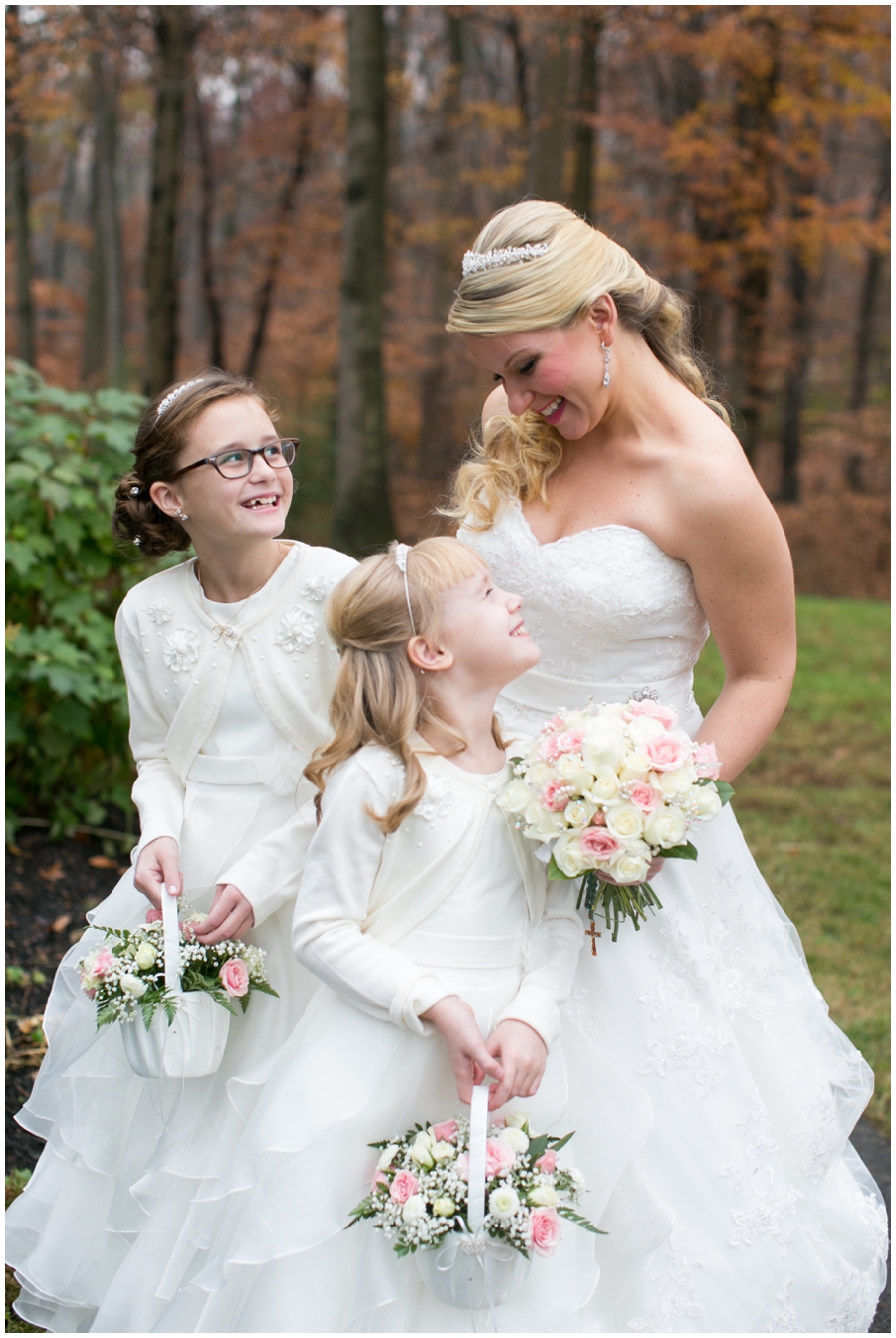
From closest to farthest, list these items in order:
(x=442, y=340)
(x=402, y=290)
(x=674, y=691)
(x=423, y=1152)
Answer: (x=423, y=1152) < (x=674, y=691) < (x=442, y=340) < (x=402, y=290)

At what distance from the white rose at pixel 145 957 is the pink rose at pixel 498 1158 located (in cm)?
80

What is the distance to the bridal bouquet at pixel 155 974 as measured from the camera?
7.75ft

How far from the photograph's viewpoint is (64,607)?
5.09 meters

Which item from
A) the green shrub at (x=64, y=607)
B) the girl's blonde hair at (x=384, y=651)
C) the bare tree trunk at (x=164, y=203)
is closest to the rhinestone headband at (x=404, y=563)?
the girl's blonde hair at (x=384, y=651)

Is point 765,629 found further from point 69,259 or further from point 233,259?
point 69,259

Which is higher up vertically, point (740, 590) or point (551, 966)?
point (740, 590)

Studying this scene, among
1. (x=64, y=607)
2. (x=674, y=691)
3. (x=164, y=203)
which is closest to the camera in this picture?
(x=674, y=691)

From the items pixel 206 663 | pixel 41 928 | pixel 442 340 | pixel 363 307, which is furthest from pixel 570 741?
pixel 442 340

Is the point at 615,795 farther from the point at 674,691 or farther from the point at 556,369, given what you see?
the point at 556,369

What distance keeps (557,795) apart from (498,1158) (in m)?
0.62

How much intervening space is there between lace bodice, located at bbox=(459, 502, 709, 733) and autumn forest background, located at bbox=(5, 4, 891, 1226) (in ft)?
2.65

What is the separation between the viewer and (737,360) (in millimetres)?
16703

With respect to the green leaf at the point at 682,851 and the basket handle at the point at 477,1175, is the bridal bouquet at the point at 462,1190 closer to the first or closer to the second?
the basket handle at the point at 477,1175

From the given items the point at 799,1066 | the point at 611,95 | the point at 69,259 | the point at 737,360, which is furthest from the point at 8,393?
the point at 69,259
